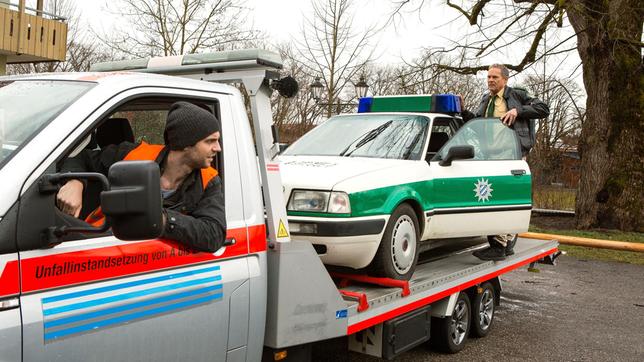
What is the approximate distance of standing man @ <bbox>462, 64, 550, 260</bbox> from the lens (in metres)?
6.32

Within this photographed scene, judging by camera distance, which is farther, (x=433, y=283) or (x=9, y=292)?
(x=433, y=283)

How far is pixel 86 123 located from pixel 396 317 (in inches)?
109

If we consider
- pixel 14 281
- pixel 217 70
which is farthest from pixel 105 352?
pixel 217 70

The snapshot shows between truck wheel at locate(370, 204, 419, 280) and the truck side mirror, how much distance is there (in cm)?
285

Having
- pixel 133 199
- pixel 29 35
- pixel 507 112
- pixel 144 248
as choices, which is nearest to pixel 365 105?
pixel 507 112

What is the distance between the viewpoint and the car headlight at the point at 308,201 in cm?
453

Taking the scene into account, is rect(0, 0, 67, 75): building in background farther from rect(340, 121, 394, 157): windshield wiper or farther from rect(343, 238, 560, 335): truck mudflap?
rect(343, 238, 560, 335): truck mudflap

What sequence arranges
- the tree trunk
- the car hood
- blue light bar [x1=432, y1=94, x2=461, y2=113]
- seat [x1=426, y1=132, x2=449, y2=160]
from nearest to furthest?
1. the car hood
2. seat [x1=426, y1=132, x2=449, y2=160]
3. blue light bar [x1=432, y1=94, x2=461, y2=113]
4. the tree trunk

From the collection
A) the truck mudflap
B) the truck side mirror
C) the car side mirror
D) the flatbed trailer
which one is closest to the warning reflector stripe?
the flatbed trailer

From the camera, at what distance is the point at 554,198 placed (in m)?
21.3

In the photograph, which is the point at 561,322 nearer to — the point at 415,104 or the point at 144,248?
the point at 415,104

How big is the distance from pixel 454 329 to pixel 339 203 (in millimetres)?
1983

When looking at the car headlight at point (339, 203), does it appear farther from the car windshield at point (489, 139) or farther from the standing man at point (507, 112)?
the standing man at point (507, 112)

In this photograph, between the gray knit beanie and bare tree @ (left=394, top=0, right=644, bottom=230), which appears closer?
the gray knit beanie
